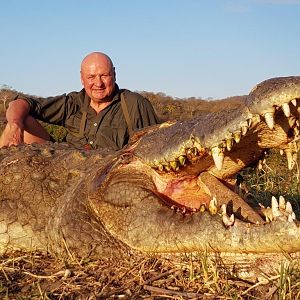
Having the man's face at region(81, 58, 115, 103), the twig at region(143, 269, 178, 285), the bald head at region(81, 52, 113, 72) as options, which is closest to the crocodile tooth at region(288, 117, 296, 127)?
the twig at region(143, 269, 178, 285)

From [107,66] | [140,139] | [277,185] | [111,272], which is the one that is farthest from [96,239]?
[107,66]

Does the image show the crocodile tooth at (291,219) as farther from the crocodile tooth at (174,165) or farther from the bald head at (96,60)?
the bald head at (96,60)

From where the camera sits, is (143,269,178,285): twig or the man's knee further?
the man's knee

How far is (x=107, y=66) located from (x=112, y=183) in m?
4.08

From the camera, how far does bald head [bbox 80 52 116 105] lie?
728cm

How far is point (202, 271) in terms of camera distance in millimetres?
3180

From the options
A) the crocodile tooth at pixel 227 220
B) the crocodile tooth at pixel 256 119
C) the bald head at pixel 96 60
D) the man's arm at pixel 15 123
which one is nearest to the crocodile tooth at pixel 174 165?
the crocodile tooth at pixel 227 220

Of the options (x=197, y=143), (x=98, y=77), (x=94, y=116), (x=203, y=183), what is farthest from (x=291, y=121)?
(x=98, y=77)

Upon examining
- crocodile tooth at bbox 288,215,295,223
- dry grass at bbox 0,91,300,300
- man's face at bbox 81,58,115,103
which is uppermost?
man's face at bbox 81,58,115,103

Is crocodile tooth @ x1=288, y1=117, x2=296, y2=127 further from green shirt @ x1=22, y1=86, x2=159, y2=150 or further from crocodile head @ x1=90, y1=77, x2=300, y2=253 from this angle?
green shirt @ x1=22, y1=86, x2=159, y2=150

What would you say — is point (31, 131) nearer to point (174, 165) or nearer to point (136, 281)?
point (174, 165)

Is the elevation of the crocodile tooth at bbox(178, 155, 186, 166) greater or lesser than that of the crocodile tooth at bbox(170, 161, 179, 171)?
greater

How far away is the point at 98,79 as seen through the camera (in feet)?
24.0

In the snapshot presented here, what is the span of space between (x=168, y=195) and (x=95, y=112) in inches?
146
